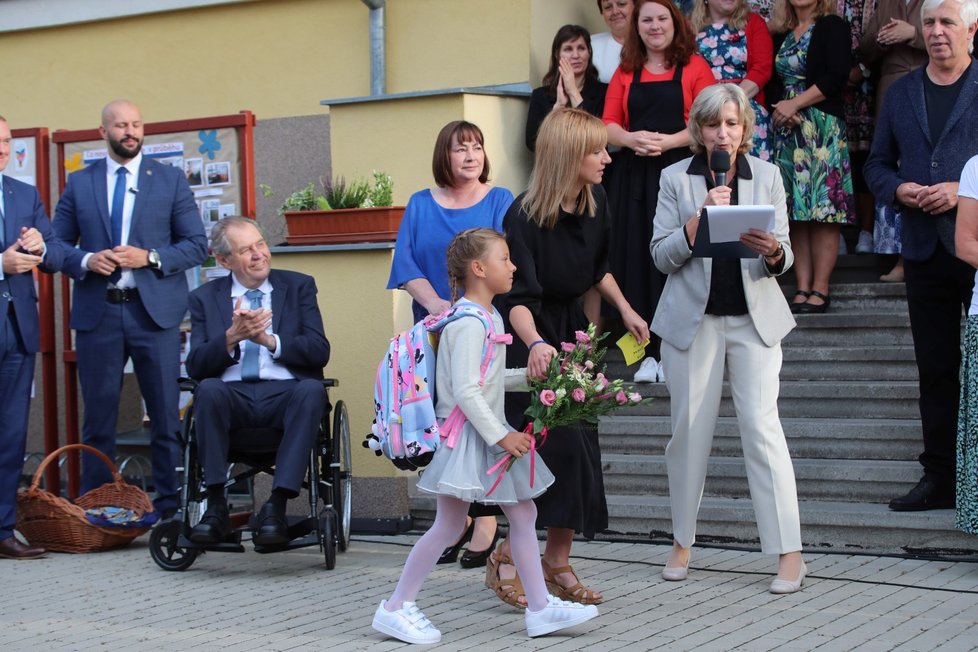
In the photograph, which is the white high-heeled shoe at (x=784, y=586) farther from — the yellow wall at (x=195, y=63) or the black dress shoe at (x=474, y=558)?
the yellow wall at (x=195, y=63)

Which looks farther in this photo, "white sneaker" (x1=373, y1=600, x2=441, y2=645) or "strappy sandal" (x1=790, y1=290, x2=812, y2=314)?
"strappy sandal" (x1=790, y1=290, x2=812, y2=314)

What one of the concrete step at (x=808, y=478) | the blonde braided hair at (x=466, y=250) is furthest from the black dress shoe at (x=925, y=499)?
the blonde braided hair at (x=466, y=250)

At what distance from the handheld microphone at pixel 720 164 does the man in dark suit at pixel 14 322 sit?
3.77 metres

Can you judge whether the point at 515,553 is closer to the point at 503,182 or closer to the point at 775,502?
the point at 775,502

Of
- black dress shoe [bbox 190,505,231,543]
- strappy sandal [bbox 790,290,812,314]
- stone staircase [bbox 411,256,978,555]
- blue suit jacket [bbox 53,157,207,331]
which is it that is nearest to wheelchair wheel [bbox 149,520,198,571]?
black dress shoe [bbox 190,505,231,543]

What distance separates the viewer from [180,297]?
800cm

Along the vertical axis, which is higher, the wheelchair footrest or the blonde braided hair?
the blonde braided hair

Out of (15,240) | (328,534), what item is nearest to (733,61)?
(328,534)

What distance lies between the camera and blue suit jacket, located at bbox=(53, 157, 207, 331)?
791cm

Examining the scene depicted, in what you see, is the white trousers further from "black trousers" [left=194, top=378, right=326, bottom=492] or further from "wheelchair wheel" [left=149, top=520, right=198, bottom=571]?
"wheelchair wheel" [left=149, top=520, right=198, bottom=571]

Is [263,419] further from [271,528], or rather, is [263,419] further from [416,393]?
[416,393]

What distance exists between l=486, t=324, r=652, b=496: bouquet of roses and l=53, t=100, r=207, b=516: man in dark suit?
3.26 m

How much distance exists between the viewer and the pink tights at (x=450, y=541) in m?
5.20

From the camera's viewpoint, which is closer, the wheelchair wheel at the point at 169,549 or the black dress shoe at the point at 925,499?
the black dress shoe at the point at 925,499
